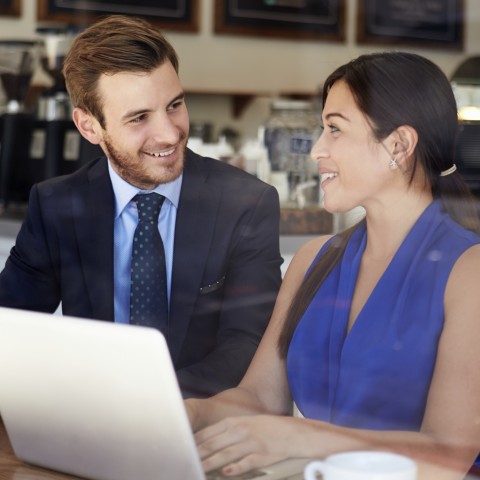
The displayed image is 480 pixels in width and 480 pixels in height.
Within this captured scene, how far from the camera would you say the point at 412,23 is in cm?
178

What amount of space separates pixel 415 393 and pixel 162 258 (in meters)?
0.48

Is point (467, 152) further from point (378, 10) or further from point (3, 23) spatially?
point (3, 23)

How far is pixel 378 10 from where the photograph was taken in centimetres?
181

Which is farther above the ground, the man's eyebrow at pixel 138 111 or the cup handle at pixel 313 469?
the man's eyebrow at pixel 138 111

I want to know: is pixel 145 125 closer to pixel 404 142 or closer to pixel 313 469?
pixel 404 142

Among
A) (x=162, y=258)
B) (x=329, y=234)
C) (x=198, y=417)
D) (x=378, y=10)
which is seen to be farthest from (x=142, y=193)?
(x=378, y=10)

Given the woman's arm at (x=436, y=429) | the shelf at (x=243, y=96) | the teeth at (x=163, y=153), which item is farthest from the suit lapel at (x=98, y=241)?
the shelf at (x=243, y=96)

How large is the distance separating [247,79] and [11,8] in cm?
62

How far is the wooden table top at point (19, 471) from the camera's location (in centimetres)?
111

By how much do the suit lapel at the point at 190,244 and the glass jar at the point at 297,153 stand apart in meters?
0.13

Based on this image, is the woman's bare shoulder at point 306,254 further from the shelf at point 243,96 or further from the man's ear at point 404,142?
the shelf at point 243,96

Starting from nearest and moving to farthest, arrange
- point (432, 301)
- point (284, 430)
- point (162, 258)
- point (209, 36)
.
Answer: point (284, 430) < point (432, 301) < point (162, 258) < point (209, 36)

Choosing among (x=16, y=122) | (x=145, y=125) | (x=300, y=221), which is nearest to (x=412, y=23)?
(x=300, y=221)

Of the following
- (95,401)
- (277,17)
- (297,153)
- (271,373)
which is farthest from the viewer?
(277,17)
